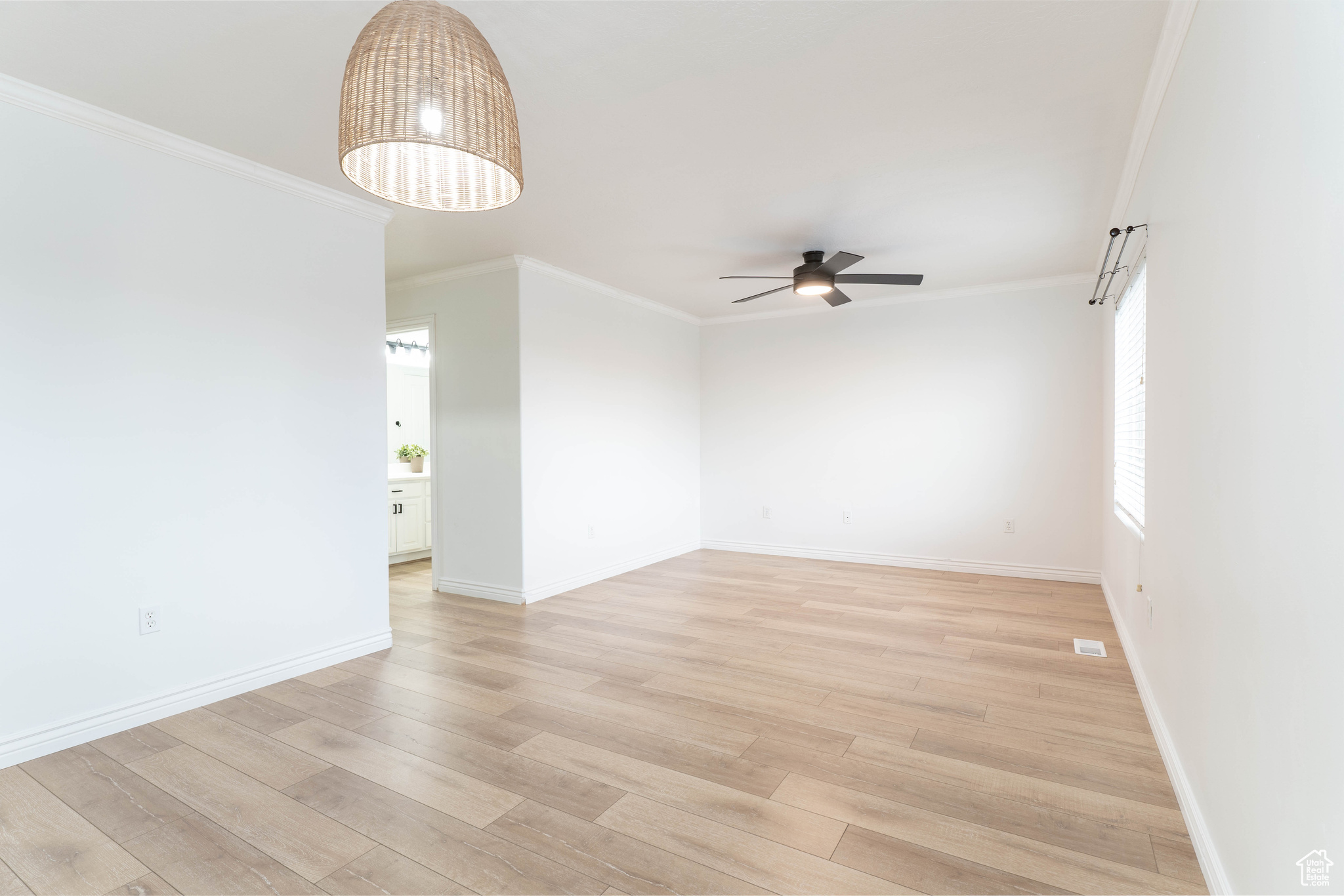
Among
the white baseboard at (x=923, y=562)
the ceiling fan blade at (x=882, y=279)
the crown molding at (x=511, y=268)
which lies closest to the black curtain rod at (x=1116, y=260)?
the ceiling fan blade at (x=882, y=279)

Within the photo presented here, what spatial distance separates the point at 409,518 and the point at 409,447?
0.89m

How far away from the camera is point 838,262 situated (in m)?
4.00

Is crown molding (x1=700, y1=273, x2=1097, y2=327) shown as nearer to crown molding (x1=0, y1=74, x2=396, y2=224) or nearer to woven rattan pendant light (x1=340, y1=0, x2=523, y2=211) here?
crown molding (x1=0, y1=74, x2=396, y2=224)

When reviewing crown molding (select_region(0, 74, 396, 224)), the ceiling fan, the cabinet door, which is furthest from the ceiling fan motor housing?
the cabinet door

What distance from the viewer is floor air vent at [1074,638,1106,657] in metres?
3.49

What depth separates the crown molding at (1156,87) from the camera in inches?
78.2

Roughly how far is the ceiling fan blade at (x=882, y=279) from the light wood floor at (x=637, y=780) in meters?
2.16

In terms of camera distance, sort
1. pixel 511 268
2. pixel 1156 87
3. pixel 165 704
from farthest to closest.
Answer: pixel 511 268 → pixel 165 704 → pixel 1156 87

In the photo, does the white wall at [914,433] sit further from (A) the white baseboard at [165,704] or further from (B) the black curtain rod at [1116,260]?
(A) the white baseboard at [165,704]

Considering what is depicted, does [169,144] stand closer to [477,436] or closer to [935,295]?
[477,436]

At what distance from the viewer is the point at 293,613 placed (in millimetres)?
3289

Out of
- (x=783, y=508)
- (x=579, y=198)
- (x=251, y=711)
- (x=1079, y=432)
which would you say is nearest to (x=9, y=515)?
(x=251, y=711)

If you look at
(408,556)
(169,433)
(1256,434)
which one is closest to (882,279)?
(1256,434)

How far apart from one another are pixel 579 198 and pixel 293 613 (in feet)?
8.45
